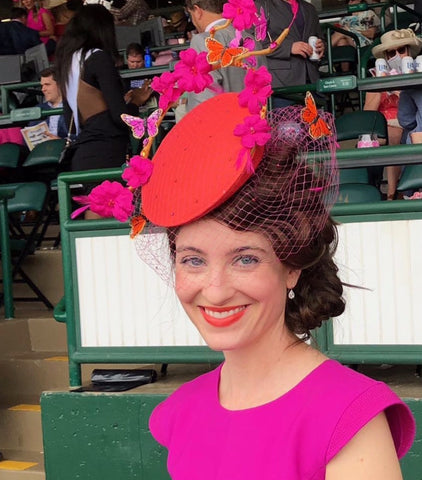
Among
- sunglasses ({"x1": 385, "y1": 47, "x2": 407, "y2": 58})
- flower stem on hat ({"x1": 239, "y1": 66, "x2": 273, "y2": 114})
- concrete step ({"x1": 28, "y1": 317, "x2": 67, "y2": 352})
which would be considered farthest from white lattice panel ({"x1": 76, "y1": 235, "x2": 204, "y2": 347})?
sunglasses ({"x1": 385, "y1": 47, "x2": 407, "y2": 58})

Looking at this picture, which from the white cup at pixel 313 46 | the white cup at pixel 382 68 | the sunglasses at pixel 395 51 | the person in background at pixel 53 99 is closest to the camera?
the white cup at pixel 313 46

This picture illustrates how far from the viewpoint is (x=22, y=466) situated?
4.88 m

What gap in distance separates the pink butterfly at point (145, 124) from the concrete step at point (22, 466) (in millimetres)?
2910

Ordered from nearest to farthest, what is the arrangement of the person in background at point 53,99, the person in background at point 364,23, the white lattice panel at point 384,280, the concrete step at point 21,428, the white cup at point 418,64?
the white lattice panel at point 384,280 < the concrete step at point 21,428 < the white cup at point 418,64 < the person in background at point 53,99 < the person in background at point 364,23

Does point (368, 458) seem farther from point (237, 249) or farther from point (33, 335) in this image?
point (33, 335)

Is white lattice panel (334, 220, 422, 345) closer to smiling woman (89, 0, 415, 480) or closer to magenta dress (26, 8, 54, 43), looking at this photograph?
smiling woman (89, 0, 415, 480)

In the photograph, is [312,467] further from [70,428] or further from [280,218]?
[70,428]

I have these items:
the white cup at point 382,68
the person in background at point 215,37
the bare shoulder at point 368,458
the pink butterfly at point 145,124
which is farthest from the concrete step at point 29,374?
the bare shoulder at point 368,458

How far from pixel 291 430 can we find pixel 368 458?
137 mm

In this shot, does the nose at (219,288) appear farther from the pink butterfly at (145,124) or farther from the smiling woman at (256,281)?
the pink butterfly at (145,124)

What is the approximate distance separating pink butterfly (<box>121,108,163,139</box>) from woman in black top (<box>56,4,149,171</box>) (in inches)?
121

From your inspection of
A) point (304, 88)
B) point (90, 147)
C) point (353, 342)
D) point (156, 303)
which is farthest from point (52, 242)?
point (353, 342)

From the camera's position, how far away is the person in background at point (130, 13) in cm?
1085

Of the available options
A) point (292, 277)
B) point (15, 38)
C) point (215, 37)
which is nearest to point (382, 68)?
point (215, 37)
